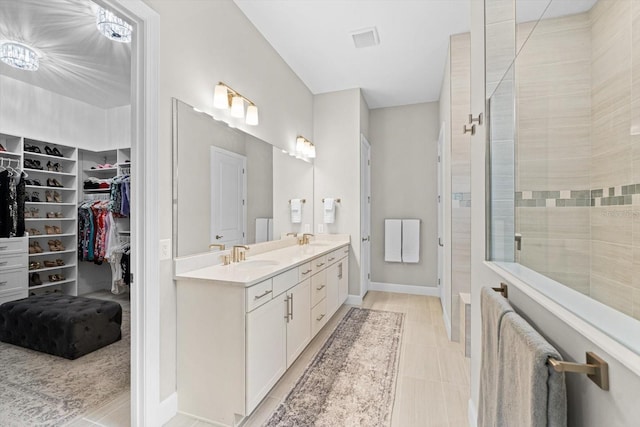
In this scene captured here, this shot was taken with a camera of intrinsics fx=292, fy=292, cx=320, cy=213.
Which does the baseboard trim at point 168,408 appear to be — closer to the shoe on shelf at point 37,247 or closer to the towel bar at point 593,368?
the towel bar at point 593,368

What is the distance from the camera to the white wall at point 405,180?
452cm

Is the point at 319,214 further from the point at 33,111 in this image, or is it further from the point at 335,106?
the point at 33,111

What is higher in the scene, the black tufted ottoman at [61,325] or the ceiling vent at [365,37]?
the ceiling vent at [365,37]

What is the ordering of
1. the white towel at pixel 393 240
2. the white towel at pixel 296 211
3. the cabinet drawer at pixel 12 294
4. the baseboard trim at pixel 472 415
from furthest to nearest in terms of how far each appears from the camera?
the white towel at pixel 393 240, the white towel at pixel 296 211, the cabinet drawer at pixel 12 294, the baseboard trim at pixel 472 415

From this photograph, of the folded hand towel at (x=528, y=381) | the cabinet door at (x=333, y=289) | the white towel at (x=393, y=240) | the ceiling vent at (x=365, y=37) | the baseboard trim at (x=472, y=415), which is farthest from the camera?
the white towel at (x=393, y=240)

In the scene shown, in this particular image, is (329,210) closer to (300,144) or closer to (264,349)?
(300,144)

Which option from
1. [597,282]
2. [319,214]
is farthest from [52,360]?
[597,282]

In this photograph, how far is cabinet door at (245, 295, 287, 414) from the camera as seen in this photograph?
1683mm

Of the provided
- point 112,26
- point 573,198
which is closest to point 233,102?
point 112,26

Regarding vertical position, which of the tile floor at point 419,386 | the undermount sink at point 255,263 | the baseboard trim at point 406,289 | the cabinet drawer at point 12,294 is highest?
the undermount sink at point 255,263

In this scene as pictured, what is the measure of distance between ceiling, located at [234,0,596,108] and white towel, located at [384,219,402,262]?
77.5 inches

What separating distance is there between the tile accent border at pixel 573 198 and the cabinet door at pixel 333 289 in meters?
2.12

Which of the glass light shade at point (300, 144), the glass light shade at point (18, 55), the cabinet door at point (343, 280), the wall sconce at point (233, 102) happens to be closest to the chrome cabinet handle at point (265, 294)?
the wall sconce at point (233, 102)

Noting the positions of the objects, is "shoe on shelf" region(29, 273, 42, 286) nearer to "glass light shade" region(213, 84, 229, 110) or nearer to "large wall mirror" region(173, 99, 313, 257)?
"large wall mirror" region(173, 99, 313, 257)
